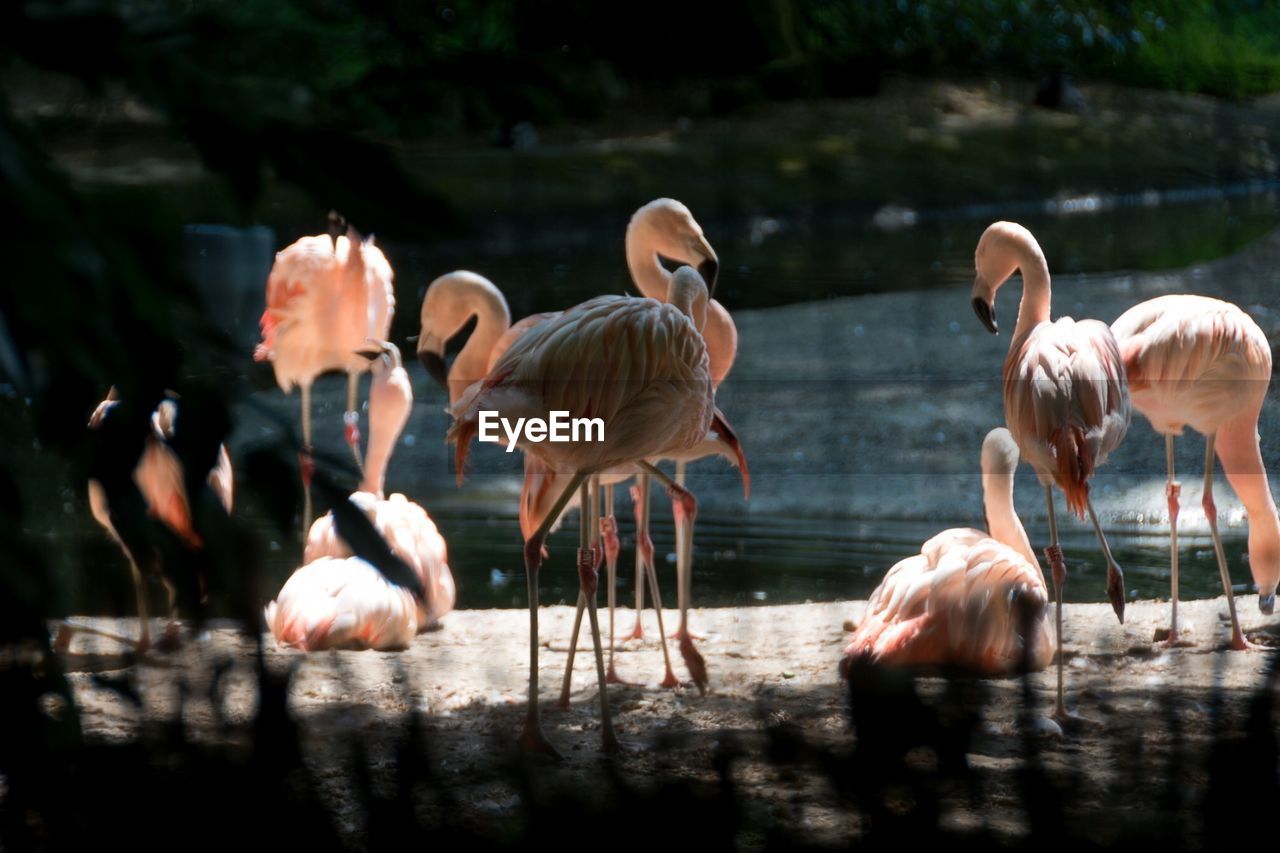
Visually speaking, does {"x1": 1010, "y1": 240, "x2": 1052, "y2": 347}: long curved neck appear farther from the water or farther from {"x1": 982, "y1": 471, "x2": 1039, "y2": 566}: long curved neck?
{"x1": 982, "y1": 471, "x2": 1039, "y2": 566}: long curved neck

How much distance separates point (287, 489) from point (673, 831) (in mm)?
752

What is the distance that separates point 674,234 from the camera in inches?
122

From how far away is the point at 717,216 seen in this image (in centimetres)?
890

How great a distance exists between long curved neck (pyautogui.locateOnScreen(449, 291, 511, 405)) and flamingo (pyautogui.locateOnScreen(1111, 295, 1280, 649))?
1211 millimetres

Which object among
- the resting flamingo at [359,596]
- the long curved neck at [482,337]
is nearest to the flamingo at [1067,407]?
the long curved neck at [482,337]

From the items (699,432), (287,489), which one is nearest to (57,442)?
(287,489)

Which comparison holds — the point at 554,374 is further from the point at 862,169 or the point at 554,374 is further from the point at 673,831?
the point at 862,169

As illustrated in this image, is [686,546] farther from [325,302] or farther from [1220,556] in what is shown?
[325,302]

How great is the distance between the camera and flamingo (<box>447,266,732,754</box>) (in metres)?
2.18

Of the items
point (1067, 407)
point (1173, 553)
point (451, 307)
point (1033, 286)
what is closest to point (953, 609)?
point (1067, 407)

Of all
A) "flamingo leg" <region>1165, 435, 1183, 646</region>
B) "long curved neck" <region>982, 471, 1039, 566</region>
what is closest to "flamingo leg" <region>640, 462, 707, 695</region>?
"long curved neck" <region>982, 471, 1039, 566</region>

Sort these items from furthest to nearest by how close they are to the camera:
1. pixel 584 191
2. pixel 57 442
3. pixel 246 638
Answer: pixel 584 191 → pixel 246 638 → pixel 57 442

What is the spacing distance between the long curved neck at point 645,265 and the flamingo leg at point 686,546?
1.50 ft

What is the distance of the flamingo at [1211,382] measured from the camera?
2.89 meters
